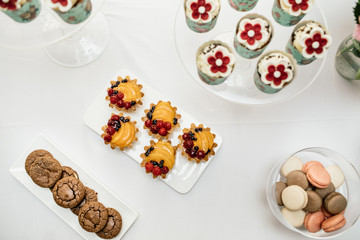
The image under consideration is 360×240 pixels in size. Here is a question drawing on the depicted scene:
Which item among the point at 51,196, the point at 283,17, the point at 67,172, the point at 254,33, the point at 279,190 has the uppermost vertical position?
the point at 283,17

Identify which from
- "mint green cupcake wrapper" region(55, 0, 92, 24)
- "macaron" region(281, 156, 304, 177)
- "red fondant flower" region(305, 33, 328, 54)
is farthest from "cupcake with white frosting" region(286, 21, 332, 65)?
"mint green cupcake wrapper" region(55, 0, 92, 24)

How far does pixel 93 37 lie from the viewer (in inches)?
52.6

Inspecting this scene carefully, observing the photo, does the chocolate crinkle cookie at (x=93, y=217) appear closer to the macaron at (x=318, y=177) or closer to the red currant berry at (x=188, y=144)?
the red currant berry at (x=188, y=144)

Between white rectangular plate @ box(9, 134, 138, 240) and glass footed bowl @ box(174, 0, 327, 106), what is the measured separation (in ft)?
1.73

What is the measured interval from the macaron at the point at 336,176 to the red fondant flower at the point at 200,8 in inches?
26.8

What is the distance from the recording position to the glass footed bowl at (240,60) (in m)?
1.12

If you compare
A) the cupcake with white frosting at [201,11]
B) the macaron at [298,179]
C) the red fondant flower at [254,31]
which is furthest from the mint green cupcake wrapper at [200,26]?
the macaron at [298,179]

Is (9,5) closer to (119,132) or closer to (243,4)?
(119,132)

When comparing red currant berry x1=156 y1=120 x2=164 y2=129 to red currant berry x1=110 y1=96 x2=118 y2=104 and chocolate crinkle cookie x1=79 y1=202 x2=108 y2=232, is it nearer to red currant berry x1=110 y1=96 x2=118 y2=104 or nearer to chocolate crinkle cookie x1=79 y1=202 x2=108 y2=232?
red currant berry x1=110 y1=96 x2=118 y2=104

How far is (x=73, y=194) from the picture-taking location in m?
1.18

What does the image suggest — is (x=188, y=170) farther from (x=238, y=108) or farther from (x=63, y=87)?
(x=63, y=87)

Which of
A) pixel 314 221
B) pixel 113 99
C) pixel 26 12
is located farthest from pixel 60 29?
pixel 314 221

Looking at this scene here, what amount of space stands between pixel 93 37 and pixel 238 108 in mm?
622

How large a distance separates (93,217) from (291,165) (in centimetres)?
70
